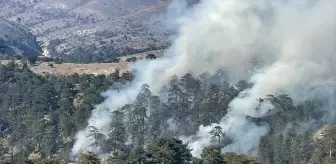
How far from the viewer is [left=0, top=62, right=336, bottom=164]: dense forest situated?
7288 centimetres

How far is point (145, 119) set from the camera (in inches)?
3590

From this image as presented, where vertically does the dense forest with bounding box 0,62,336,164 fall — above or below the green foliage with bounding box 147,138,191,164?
above

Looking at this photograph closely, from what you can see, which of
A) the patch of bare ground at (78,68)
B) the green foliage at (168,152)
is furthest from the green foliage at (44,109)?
the green foliage at (168,152)

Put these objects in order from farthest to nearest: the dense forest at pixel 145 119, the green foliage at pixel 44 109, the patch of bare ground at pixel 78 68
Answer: the patch of bare ground at pixel 78 68 → the green foliage at pixel 44 109 → the dense forest at pixel 145 119

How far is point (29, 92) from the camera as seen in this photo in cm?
10269

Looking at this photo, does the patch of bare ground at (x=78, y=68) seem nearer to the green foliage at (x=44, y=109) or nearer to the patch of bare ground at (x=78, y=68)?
the patch of bare ground at (x=78, y=68)

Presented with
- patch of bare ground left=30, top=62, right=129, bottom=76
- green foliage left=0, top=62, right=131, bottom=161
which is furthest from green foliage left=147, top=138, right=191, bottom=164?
patch of bare ground left=30, top=62, right=129, bottom=76

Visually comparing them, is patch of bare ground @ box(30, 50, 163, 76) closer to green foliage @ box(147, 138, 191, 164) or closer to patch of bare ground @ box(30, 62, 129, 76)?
patch of bare ground @ box(30, 62, 129, 76)

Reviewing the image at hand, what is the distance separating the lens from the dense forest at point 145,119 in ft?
239

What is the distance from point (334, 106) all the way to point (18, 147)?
150ft

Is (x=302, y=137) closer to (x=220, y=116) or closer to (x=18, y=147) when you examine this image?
(x=220, y=116)

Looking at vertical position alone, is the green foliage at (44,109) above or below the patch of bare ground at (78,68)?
below

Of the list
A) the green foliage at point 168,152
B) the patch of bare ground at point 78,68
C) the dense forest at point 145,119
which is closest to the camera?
the green foliage at point 168,152

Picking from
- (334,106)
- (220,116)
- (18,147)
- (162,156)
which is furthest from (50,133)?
(334,106)
